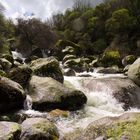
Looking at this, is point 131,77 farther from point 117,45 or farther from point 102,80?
point 117,45

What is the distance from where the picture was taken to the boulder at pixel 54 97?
13.5 m

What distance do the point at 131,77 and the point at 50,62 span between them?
506cm

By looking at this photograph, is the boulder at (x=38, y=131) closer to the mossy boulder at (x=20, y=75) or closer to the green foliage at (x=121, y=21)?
the mossy boulder at (x=20, y=75)

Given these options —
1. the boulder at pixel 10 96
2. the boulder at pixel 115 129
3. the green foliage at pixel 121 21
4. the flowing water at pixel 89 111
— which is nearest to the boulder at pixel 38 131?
the flowing water at pixel 89 111

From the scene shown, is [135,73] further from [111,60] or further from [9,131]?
[111,60]

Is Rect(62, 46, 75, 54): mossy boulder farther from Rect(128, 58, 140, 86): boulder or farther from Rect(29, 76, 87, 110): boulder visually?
Rect(29, 76, 87, 110): boulder

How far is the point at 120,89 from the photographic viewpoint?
16812mm

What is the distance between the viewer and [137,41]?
45312mm

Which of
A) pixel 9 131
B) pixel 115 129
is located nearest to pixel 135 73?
pixel 9 131

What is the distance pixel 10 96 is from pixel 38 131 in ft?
13.4

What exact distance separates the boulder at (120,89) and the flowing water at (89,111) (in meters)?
0.10

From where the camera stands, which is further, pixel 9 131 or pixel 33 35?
pixel 33 35

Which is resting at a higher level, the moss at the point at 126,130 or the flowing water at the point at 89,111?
the moss at the point at 126,130

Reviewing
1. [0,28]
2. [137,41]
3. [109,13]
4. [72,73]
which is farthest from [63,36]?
[0,28]
